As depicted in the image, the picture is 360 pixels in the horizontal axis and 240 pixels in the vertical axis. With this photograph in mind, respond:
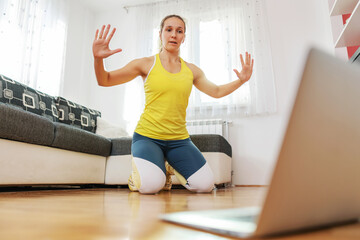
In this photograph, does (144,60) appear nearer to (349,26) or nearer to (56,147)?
(56,147)

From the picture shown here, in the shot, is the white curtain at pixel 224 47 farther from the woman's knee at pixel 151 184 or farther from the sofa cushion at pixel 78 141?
the woman's knee at pixel 151 184

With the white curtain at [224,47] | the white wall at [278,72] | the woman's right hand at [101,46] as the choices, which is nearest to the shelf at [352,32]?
the white wall at [278,72]

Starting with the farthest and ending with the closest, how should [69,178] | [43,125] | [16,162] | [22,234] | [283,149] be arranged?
1. [69,178]
2. [43,125]
3. [16,162]
4. [22,234]
5. [283,149]

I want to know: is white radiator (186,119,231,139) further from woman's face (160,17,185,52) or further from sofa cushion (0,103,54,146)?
sofa cushion (0,103,54,146)

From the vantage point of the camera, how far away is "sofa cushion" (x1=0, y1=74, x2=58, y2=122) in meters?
2.08

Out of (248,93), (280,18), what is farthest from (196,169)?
(280,18)

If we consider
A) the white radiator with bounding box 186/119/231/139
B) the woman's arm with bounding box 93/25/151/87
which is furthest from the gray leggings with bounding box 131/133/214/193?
the white radiator with bounding box 186/119/231/139

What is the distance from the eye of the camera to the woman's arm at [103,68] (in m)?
1.37

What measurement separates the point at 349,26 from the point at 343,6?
457mm

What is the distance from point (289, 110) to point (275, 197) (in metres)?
0.11

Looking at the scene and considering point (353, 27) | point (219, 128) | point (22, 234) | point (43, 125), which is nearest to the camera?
point (22, 234)

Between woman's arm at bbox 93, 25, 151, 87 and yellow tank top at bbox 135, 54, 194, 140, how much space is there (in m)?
0.08

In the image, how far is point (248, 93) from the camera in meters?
3.43

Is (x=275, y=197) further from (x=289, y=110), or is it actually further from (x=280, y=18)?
(x=280, y=18)
